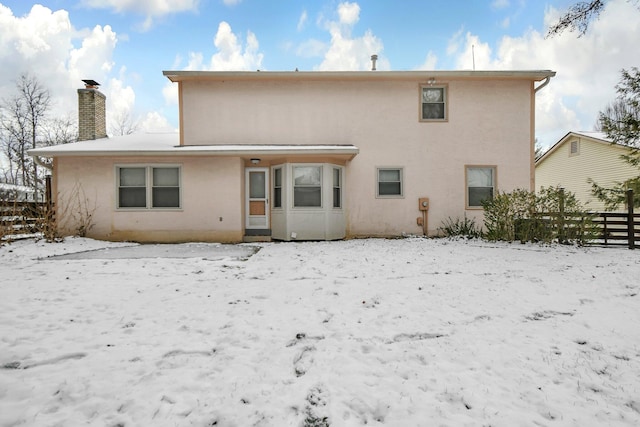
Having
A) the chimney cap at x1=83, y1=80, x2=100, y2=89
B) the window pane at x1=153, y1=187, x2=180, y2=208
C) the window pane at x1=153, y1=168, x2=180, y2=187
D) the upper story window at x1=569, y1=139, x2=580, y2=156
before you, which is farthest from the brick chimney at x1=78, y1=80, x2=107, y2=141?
the upper story window at x1=569, y1=139, x2=580, y2=156

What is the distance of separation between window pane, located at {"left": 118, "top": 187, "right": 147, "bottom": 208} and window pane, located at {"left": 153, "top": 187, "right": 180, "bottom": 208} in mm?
354

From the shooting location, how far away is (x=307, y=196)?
10352 millimetres

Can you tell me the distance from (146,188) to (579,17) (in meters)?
12.5

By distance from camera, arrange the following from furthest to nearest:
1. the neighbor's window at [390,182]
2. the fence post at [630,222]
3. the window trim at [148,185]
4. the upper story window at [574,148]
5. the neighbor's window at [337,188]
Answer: the upper story window at [574,148] → the neighbor's window at [390,182] → the neighbor's window at [337,188] → the window trim at [148,185] → the fence post at [630,222]

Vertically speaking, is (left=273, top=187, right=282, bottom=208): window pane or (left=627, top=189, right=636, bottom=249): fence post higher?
(left=273, top=187, right=282, bottom=208): window pane

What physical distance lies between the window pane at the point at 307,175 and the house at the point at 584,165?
13.9 meters

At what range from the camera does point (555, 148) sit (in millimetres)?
20672

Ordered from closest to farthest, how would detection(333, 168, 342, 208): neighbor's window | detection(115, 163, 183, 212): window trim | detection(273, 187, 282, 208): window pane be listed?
detection(115, 163, 183, 212): window trim, detection(273, 187, 282, 208): window pane, detection(333, 168, 342, 208): neighbor's window

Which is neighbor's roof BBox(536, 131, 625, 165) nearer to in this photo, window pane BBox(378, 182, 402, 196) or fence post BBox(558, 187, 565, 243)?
fence post BBox(558, 187, 565, 243)

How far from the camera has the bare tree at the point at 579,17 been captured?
681cm

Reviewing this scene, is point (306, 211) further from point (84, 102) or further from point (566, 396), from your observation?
point (84, 102)

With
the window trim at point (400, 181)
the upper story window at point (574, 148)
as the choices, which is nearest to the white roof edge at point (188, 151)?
the window trim at point (400, 181)

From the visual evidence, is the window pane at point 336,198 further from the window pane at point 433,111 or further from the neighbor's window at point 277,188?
the window pane at point 433,111

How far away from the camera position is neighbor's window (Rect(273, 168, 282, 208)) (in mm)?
10500
